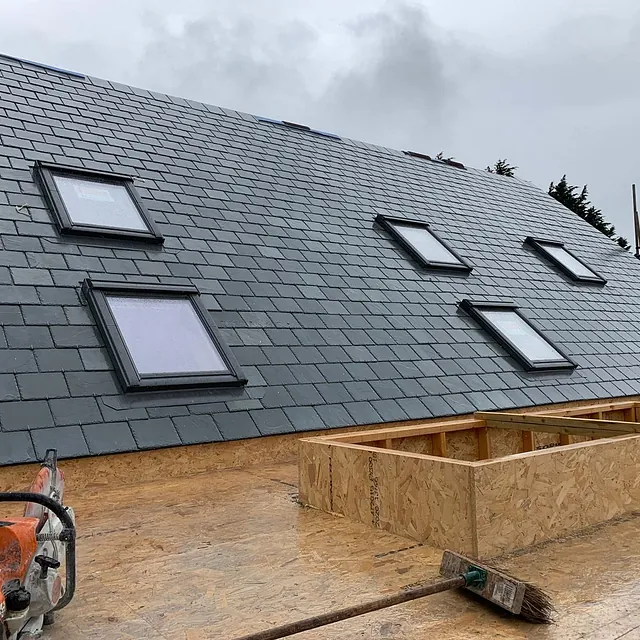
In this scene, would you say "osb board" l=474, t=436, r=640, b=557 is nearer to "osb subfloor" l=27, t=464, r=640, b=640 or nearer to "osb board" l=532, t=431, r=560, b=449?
"osb subfloor" l=27, t=464, r=640, b=640

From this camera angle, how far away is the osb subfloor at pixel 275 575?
102 inches

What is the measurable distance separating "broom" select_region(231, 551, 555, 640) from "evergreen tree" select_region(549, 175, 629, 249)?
3727 centimetres

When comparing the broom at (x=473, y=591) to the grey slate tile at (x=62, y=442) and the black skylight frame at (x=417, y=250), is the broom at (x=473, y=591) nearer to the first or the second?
the grey slate tile at (x=62, y=442)

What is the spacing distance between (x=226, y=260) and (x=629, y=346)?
688 centimetres

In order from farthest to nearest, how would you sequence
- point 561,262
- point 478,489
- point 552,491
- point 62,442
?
point 561,262, point 62,442, point 552,491, point 478,489

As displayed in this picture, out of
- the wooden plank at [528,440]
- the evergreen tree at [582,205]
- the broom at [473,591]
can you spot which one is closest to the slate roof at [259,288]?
the wooden plank at [528,440]

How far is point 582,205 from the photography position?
3675 centimetres

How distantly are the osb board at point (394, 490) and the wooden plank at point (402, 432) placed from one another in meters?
0.46

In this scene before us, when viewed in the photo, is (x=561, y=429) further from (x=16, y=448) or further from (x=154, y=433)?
(x=16, y=448)

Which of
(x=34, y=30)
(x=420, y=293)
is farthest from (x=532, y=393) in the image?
(x=34, y=30)

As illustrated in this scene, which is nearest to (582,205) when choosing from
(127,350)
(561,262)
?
(561,262)

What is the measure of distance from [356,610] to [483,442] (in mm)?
3954

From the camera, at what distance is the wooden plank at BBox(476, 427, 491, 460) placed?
6.12 meters

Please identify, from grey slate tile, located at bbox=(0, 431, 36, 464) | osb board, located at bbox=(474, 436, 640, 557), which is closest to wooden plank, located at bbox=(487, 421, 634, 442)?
osb board, located at bbox=(474, 436, 640, 557)
